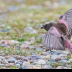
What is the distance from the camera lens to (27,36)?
5.00 m

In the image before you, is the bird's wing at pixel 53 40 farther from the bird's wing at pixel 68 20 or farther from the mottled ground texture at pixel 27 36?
the bird's wing at pixel 68 20

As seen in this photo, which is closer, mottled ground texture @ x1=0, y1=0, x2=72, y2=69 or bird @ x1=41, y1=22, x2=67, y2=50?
mottled ground texture @ x1=0, y1=0, x2=72, y2=69

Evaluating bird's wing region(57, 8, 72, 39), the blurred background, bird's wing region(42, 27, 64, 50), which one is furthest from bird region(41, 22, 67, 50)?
the blurred background

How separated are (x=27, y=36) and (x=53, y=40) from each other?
1.24m

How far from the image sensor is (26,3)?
8.85 metres

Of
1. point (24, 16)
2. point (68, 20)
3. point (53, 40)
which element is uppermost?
point (24, 16)

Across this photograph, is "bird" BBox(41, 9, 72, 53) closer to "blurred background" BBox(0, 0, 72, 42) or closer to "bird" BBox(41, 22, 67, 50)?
"bird" BBox(41, 22, 67, 50)

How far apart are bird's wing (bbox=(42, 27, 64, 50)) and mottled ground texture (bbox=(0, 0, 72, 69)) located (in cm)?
10

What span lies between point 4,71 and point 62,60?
33.4 inches

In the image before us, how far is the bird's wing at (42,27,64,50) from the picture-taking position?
3.81m

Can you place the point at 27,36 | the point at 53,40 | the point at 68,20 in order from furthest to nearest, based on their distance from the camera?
1. the point at 27,36
2. the point at 68,20
3. the point at 53,40

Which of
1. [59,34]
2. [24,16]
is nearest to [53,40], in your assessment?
[59,34]

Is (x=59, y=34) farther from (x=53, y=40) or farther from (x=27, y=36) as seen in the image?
(x=27, y=36)

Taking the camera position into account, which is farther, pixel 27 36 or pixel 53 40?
pixel 27 36
